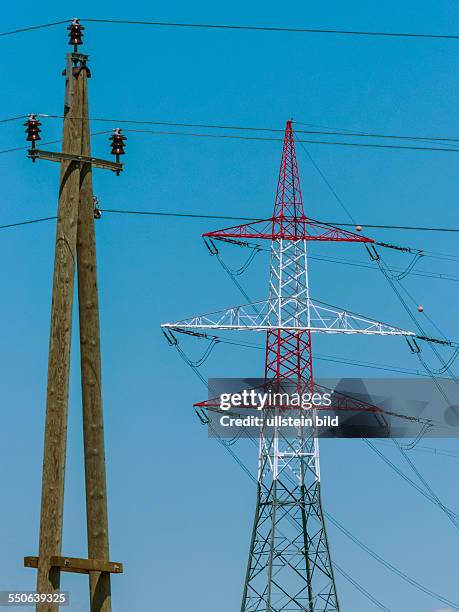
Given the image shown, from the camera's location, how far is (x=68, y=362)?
2856 centimetres

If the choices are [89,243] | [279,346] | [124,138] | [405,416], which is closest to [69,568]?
[89,243]

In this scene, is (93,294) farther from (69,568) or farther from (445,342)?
(445,342)

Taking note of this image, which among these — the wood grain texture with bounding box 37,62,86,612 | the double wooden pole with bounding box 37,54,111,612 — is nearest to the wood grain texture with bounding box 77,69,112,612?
the double wooden pole with bounding box 37,54,111,612

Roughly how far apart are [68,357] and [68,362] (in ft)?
0.29

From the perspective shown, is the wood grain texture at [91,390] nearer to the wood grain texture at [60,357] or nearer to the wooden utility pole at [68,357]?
the wooden utility pole at [68,357]

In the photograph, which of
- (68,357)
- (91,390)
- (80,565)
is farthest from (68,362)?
(80,565)

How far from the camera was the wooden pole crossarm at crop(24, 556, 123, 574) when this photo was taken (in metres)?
27.6

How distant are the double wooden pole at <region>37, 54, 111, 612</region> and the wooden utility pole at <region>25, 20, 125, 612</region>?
0.02 metres

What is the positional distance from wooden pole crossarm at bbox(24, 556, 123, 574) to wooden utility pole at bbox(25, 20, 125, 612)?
0.06 feet

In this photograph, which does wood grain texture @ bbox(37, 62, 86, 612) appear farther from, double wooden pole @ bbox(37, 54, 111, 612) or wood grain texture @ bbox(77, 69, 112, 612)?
wood grain texture @ bbox(77, 69, 112, 612)

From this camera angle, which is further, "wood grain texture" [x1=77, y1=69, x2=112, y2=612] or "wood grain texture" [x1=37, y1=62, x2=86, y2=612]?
"wood grain texture" [x1=77, y1=69, x2=112, y2=612]

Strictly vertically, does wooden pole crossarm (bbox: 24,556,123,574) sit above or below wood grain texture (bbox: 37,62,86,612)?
below

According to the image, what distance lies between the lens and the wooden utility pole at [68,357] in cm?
2777

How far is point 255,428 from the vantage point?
66.9 meters
